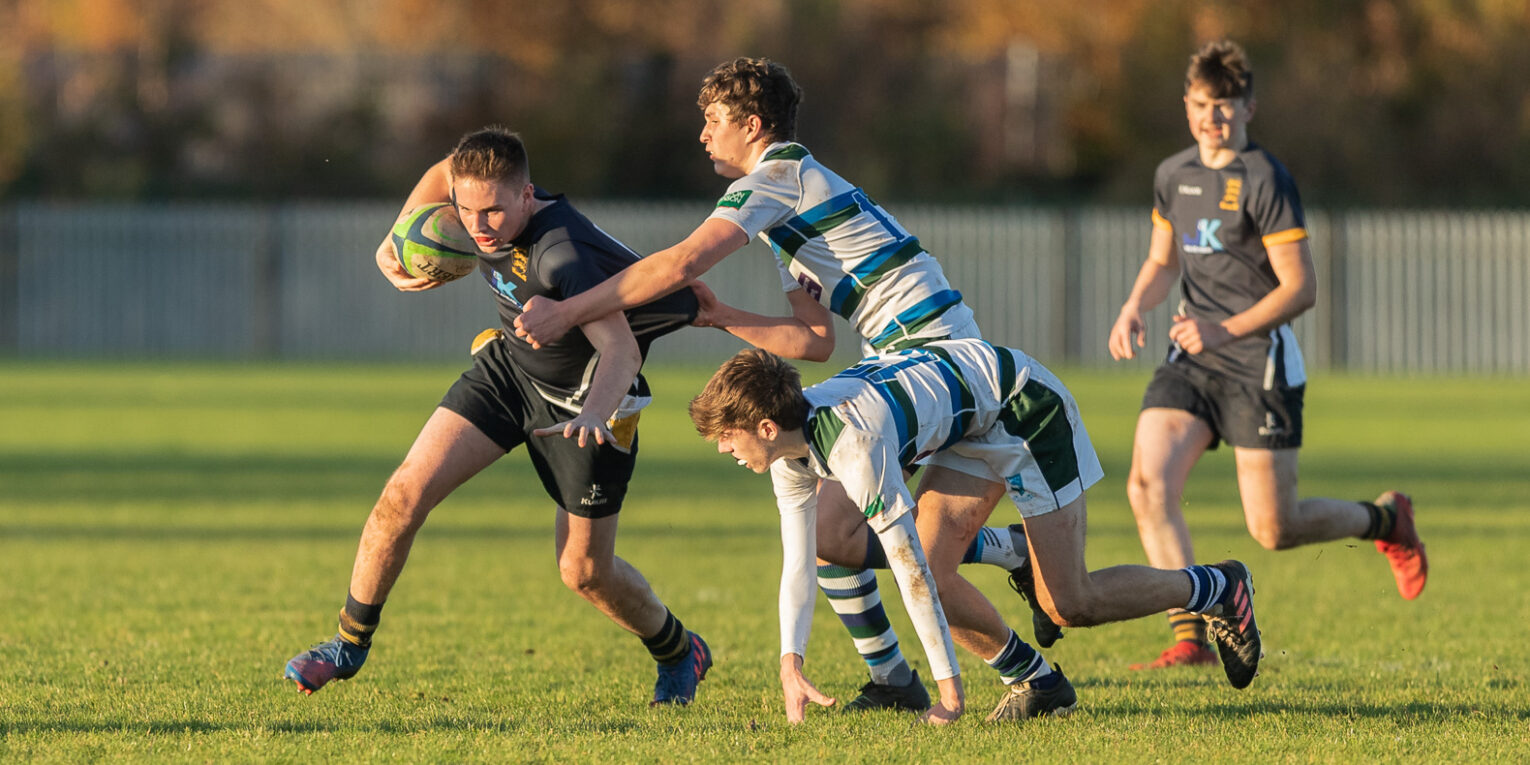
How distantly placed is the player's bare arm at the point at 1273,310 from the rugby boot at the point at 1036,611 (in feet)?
3.47

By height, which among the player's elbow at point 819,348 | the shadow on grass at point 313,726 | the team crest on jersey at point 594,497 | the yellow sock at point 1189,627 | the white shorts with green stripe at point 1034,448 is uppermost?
the player's elbow at point 819,348

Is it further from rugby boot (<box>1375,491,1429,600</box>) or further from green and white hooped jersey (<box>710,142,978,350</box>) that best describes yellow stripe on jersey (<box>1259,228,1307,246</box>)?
green and white hooped jersey (<box>710,142,978,350</box>)

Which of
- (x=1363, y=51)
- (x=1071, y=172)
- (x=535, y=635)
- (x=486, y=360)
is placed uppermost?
(x=1363, y=51)

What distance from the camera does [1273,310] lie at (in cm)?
696

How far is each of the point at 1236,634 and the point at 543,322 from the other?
7.86 ft

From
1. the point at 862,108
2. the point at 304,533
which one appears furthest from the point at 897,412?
the point at 862,108

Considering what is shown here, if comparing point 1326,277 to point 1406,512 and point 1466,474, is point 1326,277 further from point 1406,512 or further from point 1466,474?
point 1406,512

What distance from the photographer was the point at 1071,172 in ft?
131

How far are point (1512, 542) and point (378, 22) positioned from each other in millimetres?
42848

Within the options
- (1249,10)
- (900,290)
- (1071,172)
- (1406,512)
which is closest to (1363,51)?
(1249,10)

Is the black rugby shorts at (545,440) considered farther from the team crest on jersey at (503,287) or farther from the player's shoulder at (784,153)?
the player's shoulder at (784,153)

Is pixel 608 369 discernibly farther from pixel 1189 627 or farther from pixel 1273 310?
pixel 1189 627

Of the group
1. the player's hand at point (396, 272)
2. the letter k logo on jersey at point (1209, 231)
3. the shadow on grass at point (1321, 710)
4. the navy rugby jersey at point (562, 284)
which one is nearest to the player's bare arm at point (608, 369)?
the navy rugby jersey at point (562, 284)

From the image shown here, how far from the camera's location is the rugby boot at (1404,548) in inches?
317
